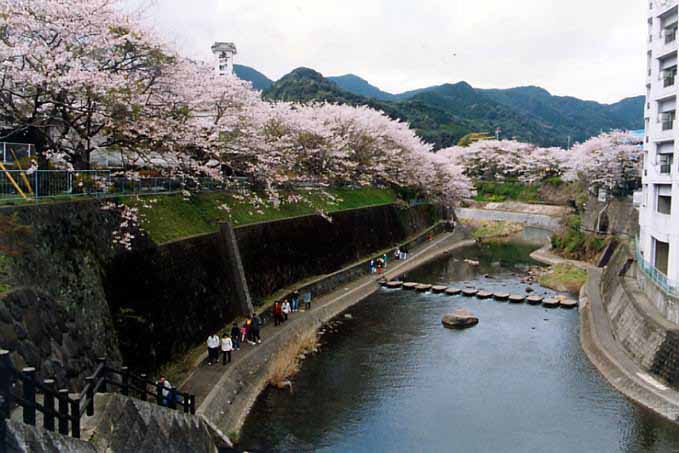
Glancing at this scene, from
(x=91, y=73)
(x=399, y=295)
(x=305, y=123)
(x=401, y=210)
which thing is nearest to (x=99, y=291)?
(x=91, y=73)

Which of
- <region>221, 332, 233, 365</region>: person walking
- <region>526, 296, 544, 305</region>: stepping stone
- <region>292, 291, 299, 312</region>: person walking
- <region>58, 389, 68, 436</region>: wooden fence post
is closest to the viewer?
<region>58, 389, 68, 436</region>: wooden fence post

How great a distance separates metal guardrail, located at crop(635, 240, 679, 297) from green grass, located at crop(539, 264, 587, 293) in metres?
9.13

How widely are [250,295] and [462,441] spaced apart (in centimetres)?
1172

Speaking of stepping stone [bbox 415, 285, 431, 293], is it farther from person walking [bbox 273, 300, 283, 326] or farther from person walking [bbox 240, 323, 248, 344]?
person walking [bbox 240, 323, 248, 344]

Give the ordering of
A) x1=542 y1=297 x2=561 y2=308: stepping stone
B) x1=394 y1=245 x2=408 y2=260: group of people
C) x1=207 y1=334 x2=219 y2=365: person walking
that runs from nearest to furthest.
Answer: x1=207 y1=334 x2=219 y2=365: person walking, x1=542 y1=297 x2=561 y2=308: stepping stone, x1=394 y1=245 x2=408 y2=260: group of people

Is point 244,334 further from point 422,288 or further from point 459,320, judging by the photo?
point 422,288

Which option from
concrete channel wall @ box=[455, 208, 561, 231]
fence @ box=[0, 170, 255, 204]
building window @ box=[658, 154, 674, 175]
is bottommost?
concrete channel wall @ box=[455, 208, 561, 231]

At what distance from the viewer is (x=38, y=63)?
617 inches

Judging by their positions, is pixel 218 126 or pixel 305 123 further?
pixel 305 123

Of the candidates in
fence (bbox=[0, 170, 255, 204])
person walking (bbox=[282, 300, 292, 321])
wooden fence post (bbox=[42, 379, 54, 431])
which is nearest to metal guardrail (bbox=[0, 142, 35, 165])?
fence (bbox=[0, 170, 255, 204])

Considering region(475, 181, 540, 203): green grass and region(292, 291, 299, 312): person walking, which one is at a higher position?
region(475, 181, 540, 203): green grass

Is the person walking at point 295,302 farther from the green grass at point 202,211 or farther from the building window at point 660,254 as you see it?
the building window at point 660,254

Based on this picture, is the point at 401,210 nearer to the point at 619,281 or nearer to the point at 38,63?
the point at 619,281

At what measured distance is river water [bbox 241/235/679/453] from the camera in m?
15.5
